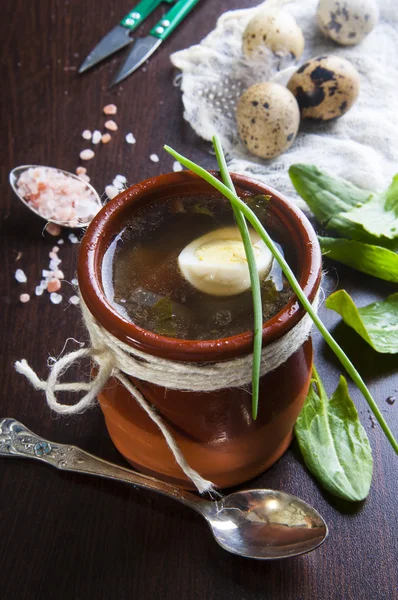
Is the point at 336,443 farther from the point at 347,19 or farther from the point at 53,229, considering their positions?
the point at 347,19

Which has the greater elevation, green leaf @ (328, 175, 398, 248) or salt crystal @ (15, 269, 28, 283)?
green leaf @ (328, 175, 398, 248)

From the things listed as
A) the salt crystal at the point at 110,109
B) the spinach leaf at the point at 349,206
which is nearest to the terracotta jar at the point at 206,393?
the spinach leaf at the point at 349,206

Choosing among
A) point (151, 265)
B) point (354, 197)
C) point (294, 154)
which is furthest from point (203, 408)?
point (294, 154)

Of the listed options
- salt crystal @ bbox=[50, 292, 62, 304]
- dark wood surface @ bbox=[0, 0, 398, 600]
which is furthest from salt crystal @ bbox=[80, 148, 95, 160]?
salt crystal @ bbox=[50, 292, 62, 304]

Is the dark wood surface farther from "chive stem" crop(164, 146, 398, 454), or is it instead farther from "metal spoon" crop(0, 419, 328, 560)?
"chive stem" crop(164, 146, 398, 454)

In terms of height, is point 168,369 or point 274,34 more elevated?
point 274,34

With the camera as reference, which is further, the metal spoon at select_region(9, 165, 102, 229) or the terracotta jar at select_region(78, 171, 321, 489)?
the metal spoon at select_region(9, 165, 102, 229)

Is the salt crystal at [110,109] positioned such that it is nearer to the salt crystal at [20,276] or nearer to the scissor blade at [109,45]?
the scissor blade at [109,45]

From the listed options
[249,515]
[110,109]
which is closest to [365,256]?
[249,515]
